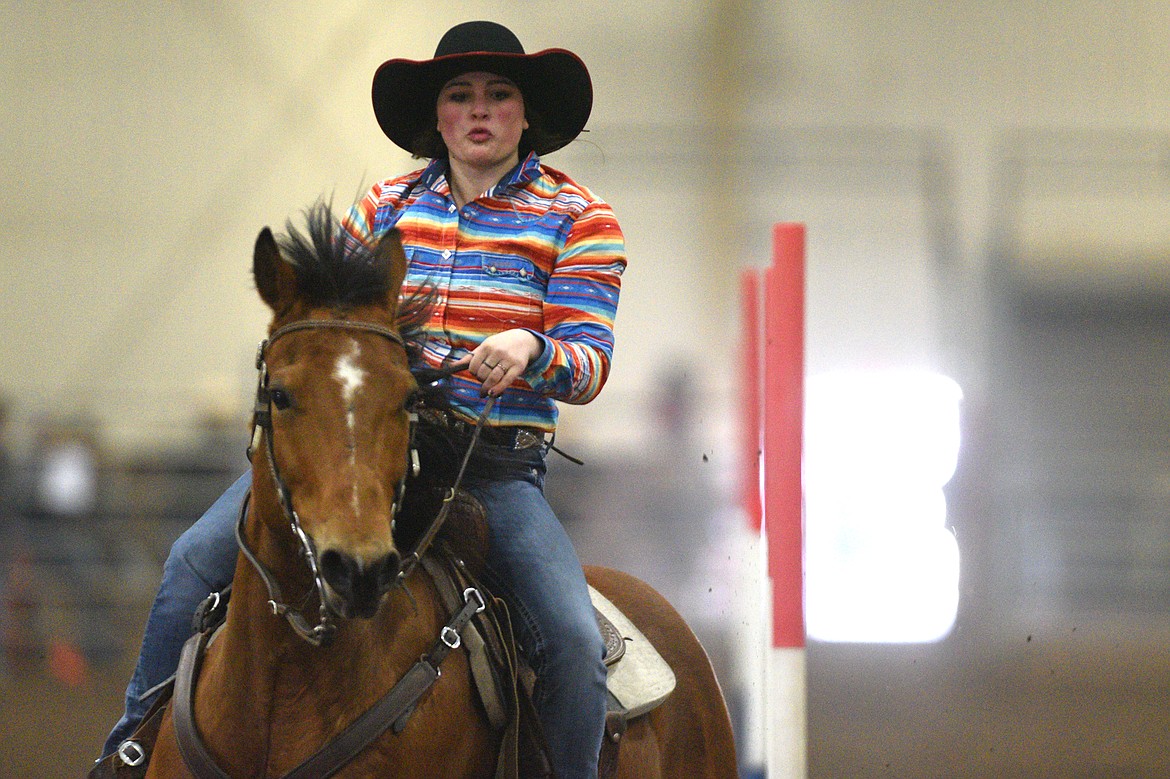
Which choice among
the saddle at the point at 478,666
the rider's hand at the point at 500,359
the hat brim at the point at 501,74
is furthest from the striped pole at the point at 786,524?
the rider's hand at the point at 500,359

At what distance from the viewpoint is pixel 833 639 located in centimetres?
571

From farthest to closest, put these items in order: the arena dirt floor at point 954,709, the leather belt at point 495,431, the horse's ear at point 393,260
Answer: the arena dirt floor at point 954,709
the leather belt at point 495,431
the horse's ear at point 393,260

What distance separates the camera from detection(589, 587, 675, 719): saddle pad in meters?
1.67

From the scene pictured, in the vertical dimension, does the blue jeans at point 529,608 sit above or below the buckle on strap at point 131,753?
above

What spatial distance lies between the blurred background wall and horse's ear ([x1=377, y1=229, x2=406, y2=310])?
3.94m

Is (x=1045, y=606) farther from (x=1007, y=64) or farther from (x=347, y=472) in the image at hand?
(x=347, y=472)

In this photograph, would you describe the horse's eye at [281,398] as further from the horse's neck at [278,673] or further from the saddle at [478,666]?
the saddle at [478,666]

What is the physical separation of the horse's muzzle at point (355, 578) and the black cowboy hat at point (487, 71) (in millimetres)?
739

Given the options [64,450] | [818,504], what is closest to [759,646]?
[818,504]

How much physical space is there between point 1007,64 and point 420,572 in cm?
571

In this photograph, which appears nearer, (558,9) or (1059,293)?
(558,9)

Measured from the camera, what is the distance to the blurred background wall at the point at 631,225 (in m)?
5.66

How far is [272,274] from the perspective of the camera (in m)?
1.26

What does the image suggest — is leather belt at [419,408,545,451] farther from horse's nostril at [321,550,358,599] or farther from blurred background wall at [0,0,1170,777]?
blurred background wall at [0,0,1170,777]
